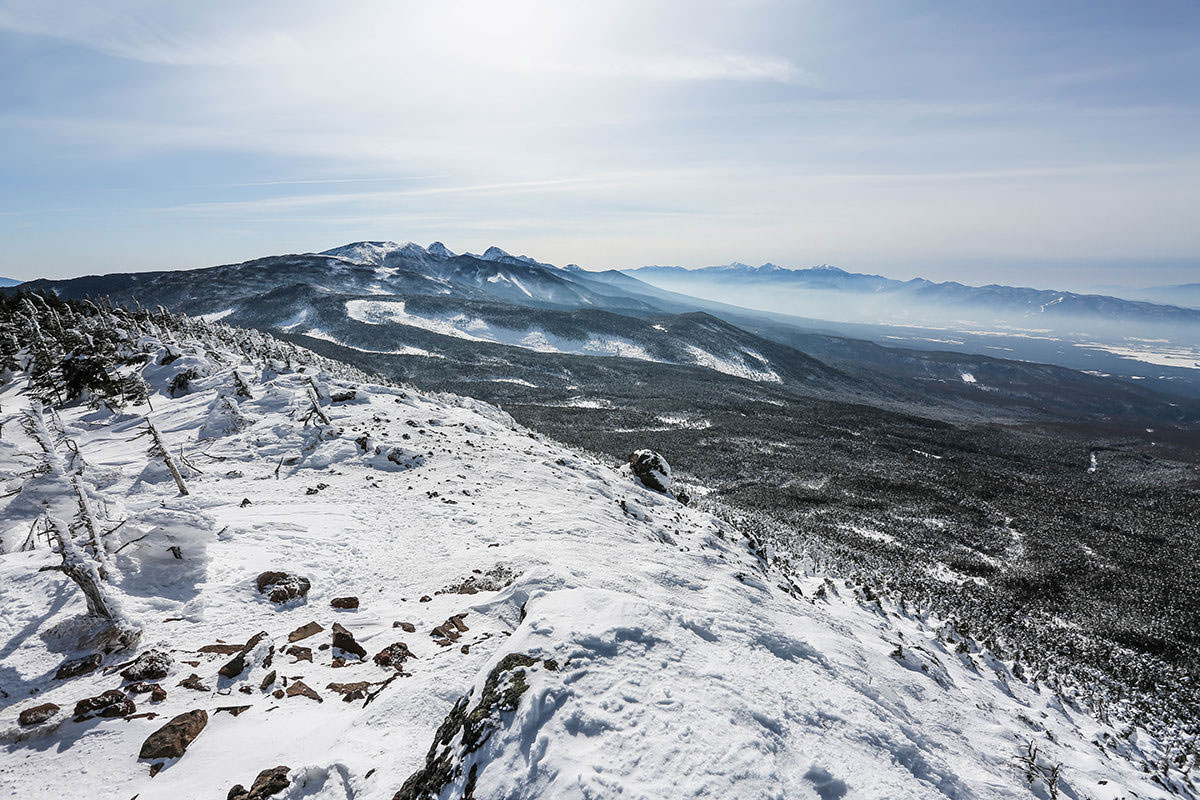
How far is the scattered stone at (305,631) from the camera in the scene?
25.8 ft

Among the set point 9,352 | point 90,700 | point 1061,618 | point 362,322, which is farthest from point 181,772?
point 362,322

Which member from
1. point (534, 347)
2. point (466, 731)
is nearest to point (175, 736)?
point (466, 731)

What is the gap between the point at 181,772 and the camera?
515 cm

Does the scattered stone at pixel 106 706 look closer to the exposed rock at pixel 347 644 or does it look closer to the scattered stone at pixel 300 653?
the scattered stone at pixel 300 653

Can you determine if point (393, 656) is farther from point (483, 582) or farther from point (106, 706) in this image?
point (106, 706)

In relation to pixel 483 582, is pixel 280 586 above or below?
above

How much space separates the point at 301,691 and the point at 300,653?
100 cm

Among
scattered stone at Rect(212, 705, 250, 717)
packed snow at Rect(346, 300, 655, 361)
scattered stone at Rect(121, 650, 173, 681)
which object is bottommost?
scattered stone at Rect(212, 705, 250, 717)

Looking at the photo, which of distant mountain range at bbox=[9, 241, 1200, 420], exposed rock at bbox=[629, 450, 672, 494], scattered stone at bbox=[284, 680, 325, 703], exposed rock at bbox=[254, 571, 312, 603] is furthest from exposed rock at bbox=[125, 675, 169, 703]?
distant mountain range at bbox=[9, 241, 1200, 420]

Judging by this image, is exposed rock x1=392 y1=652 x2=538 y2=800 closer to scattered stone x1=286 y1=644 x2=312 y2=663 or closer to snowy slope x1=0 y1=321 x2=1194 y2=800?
snowy slope x1=0 y1=321 x2=1194 y2=800

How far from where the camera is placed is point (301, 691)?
6703 mm

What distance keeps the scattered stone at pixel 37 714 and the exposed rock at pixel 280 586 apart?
322 cm

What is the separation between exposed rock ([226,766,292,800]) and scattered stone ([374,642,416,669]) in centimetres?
234

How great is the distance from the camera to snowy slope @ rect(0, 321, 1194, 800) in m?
5.14
